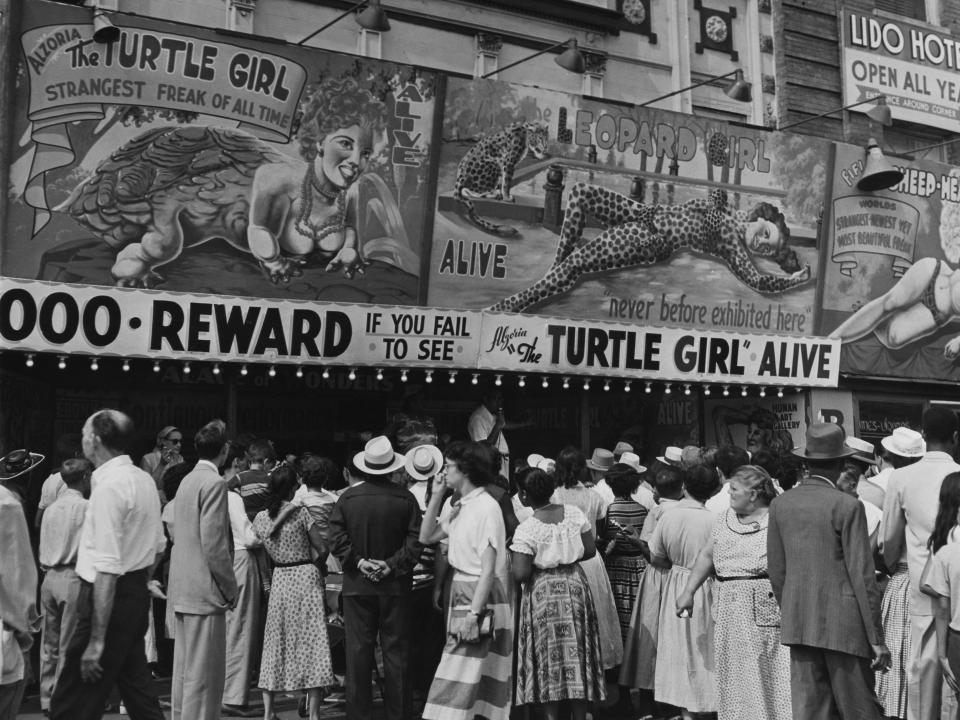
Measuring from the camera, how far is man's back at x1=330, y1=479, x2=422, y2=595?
8.23 metres

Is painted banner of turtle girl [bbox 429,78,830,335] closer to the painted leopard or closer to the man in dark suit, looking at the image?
the painted leopard

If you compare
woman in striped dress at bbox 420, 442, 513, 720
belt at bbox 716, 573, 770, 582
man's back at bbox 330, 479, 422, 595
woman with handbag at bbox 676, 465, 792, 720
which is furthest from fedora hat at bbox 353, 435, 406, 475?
belt at bbox 716, 573, 770, 582

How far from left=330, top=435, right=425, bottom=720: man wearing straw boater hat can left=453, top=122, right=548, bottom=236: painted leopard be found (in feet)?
19.2

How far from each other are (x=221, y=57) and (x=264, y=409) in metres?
4.90

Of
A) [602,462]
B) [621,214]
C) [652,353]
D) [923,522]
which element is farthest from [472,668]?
[621,214]

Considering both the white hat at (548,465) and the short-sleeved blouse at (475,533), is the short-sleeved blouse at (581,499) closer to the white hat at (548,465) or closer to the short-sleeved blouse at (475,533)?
the white hat at (548,465)

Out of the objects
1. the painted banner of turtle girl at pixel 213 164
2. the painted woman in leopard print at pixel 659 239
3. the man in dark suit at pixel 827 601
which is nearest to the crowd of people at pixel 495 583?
the man in dark suit at pixel 827 601

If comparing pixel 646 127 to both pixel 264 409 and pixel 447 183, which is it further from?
pixel 264 409

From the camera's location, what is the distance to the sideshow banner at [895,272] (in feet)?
53.7

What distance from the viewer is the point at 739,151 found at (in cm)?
1543

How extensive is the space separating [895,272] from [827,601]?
11.2 m

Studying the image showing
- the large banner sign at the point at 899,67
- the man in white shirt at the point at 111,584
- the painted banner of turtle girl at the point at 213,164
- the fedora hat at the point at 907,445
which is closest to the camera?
the man in white shirt at the point at 111,584

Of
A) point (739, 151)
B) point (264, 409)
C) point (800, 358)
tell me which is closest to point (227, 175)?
point (264, 409)

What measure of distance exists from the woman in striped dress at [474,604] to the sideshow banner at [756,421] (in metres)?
8.72
